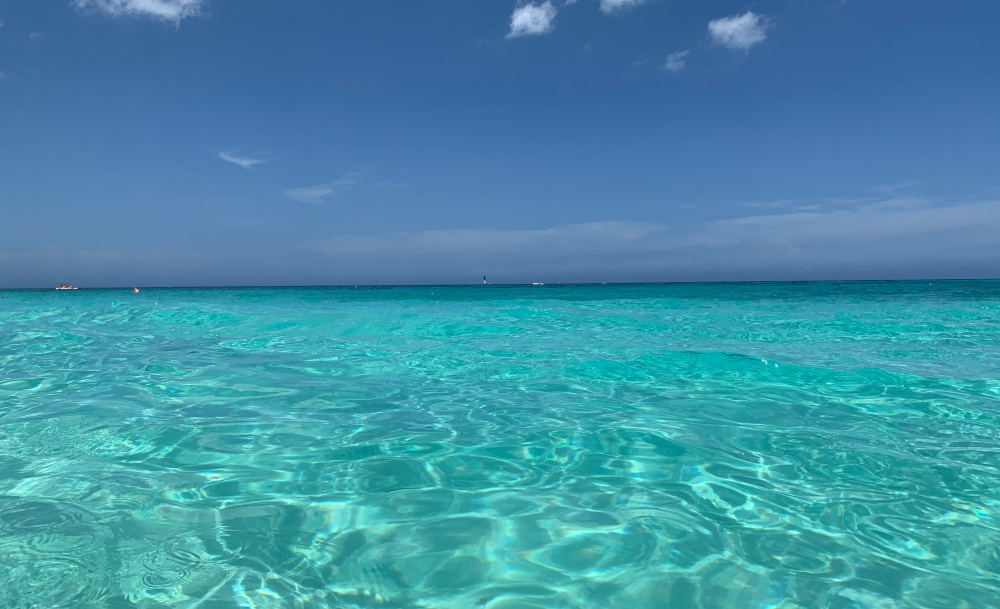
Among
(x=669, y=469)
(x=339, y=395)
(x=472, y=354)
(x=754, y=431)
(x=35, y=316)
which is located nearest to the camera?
(x=669, y=469)

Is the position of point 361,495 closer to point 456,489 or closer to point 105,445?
point 456,489

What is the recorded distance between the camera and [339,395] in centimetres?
571

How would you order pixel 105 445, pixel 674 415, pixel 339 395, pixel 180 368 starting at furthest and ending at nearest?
pixel 180 368 → pixel 339 395 → pixel 674 415 → pixel 105 445

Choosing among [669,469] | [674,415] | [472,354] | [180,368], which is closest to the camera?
[669,469]

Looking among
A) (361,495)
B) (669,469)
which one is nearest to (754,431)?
(669,469)

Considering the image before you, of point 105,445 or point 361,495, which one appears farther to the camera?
point 105,445

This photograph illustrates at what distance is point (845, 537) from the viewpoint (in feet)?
8.46

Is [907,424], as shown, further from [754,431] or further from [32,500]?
[32,500]

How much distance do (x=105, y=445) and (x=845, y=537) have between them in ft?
16.0

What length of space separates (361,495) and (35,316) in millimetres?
21317

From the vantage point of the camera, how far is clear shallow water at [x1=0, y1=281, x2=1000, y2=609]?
7.26ft

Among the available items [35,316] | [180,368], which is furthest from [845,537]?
[35,316]

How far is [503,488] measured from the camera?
3.19 metres

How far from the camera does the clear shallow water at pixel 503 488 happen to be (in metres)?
2.21
